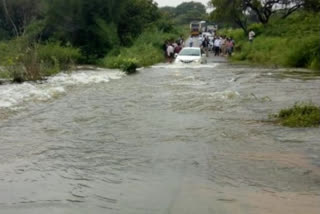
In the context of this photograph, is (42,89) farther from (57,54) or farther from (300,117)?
(57,54)

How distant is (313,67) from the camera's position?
81.6 feet

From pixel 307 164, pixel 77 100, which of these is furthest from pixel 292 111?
pixel 77 100

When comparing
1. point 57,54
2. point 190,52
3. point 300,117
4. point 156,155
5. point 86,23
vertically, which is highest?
point 86,23

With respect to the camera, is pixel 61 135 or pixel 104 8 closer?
pixel 61 135

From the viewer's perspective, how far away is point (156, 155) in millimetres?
8008

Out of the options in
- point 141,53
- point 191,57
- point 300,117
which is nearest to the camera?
point 300,117

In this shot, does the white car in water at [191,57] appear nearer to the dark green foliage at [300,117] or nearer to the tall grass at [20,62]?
the tall grass at [20,62]

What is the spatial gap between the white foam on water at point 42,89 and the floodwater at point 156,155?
115 millimetres

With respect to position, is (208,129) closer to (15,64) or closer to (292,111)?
(292,111)

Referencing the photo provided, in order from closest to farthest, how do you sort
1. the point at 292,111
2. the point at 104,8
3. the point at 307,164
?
the point at 307,164 < the point at 292,111 < the point at 104,8

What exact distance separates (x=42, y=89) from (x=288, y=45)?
16914 mm

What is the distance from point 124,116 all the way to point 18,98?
4.80 meters

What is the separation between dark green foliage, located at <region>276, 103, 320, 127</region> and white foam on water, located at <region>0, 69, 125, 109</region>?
7.22 metres

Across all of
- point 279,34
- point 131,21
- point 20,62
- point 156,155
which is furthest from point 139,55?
point 156,155
